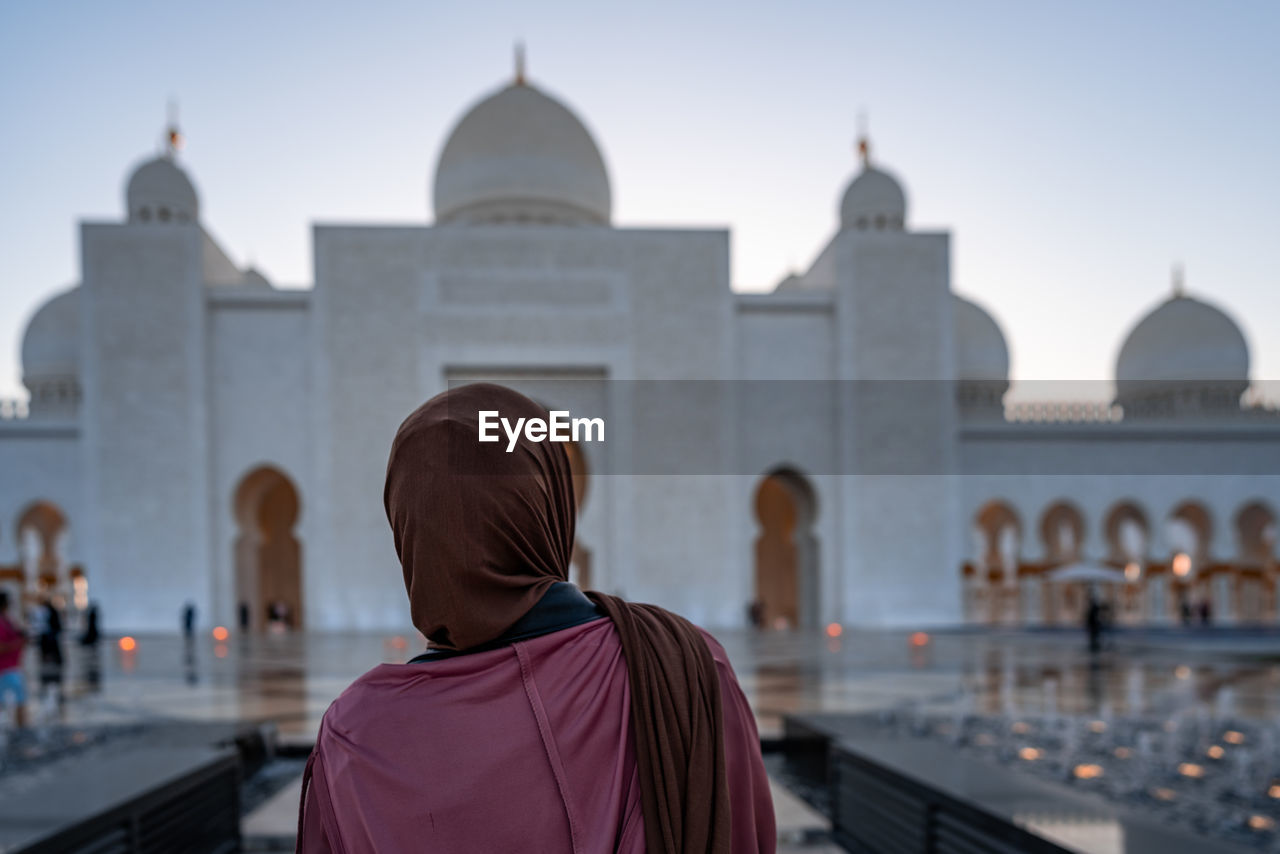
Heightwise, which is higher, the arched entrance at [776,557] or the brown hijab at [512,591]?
the brown hijab at [512,591]

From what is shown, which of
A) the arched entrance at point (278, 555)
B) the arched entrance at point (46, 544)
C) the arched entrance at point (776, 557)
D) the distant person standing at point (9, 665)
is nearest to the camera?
the distant person standing at point (9, 665)

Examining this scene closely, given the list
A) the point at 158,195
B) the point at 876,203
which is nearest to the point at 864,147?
Answer: the point at 876,203

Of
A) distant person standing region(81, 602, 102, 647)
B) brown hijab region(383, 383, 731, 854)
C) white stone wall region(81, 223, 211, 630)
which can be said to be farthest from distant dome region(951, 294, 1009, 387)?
brown hijab region(383, 383, 731, 854)

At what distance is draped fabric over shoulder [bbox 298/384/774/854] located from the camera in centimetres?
84

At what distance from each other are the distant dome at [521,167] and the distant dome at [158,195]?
393cm

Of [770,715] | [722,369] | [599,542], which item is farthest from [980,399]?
[770,715]

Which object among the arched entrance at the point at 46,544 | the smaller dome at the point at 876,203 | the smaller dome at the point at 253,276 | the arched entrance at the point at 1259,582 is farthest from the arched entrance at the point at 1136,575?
the arched entrance at the point at 46,544

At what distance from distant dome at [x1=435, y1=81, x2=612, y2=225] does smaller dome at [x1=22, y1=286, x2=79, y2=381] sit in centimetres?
643

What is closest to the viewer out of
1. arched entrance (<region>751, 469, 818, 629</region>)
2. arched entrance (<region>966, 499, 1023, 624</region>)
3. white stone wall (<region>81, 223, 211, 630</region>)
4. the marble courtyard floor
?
the marble courtyard floor

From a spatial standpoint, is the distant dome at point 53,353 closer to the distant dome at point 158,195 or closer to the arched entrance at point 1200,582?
the distant dome at point 158,195

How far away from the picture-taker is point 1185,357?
61.2ft

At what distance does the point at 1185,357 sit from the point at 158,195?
17.3m

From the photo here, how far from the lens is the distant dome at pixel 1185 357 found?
18188mm

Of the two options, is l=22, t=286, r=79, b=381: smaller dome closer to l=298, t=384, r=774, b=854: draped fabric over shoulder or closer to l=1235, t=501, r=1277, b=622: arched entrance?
l=298, t=384, r=774, b=854: draped fabric over shoulder
